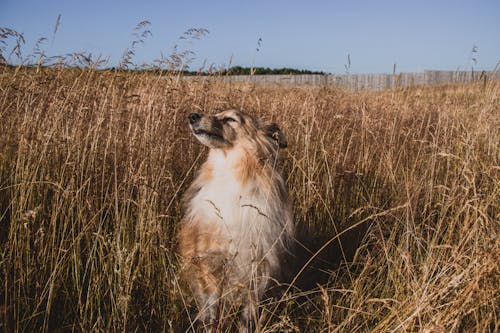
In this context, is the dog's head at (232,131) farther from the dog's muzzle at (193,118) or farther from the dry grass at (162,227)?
the dry grass at (162,227)

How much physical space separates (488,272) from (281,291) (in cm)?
124

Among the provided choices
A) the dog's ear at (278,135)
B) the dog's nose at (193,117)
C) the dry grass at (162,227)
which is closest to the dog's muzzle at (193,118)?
the dog's nose at (193,117)

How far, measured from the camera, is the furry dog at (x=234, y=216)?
2.29 meters

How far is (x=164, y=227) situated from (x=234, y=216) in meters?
0.45

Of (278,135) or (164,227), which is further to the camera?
(278,135)

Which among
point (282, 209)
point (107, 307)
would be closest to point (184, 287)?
point (107, 307)

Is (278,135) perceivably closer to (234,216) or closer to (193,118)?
(193,118)

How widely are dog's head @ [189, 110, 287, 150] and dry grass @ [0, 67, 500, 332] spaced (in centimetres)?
25

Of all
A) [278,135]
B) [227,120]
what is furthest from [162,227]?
[278,135]

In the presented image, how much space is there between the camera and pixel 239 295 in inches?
86.4

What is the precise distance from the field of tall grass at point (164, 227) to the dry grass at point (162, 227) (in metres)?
0.01

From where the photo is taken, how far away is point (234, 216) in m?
2.49

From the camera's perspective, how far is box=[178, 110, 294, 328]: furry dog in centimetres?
229

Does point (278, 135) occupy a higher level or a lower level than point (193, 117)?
lower
